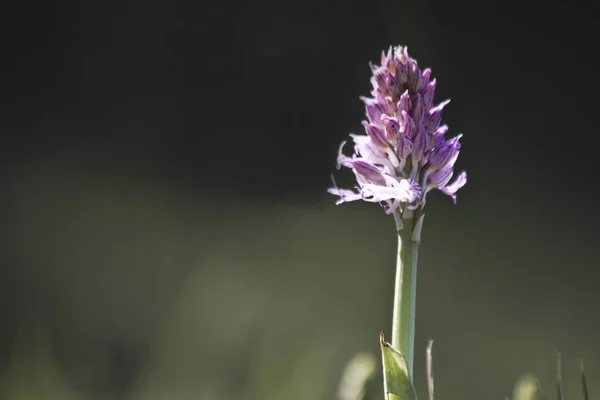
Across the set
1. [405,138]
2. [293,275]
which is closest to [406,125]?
[405,138]

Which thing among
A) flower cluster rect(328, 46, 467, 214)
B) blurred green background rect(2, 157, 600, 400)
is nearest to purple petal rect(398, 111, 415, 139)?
flower cluster rect(328, 46, 467, 214)

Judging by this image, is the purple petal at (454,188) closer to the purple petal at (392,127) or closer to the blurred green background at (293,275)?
the purple petal at (392,127)

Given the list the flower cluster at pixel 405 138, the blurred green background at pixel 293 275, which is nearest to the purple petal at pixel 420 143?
the flower cluster at pixel 405 138

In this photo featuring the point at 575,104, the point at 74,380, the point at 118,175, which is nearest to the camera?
the point at 74,380

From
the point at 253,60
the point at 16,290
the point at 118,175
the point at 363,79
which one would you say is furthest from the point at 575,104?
the point at 16,290

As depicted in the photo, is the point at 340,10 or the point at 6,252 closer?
Answer: the point at 6,252

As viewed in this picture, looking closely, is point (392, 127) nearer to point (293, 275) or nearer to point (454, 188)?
point (454, 188)

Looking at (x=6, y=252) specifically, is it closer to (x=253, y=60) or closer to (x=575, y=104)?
(x=253, y=60)
